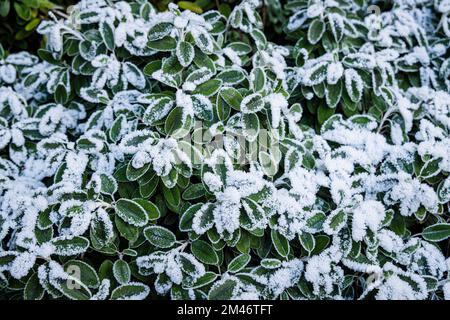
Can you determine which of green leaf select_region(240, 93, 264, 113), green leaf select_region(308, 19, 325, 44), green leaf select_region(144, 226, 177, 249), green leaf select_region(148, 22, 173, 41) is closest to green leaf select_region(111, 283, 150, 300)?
green leaf select_region(144, 226, 177, 249)

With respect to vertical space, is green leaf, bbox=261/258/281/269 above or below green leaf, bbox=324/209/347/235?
below

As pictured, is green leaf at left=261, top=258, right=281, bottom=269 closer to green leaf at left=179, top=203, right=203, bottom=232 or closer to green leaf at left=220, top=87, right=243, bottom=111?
green leaf at left=179, top=203, right=203, bottom=232

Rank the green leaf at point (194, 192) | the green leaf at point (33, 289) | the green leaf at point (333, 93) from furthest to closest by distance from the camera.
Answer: the green leaf at point (333, 93) < the green leaf at point (194, 192) < the green leaf at point (33, 289)

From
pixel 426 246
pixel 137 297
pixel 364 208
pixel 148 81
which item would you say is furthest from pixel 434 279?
pixel 148 81

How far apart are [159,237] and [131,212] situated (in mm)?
120

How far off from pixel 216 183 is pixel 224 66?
564 millimetres

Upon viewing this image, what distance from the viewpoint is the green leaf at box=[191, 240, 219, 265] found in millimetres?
1587

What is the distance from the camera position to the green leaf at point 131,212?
1.58 meters

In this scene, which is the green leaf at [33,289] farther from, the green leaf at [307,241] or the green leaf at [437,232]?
the green leaf at [437,232]

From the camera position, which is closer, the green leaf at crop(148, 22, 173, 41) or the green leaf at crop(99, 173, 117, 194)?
the green leaf at crop(99, 173, 117, 194)

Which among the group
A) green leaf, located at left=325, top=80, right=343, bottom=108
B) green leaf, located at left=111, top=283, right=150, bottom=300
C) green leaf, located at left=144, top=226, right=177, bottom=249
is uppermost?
green leaf, located at left=325, top=80, right=343, bottom=108

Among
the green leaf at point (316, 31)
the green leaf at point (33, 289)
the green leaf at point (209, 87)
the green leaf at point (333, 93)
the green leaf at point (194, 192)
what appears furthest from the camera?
the green leaf at point (316, 31)

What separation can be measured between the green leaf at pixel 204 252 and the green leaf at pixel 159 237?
0.07 m

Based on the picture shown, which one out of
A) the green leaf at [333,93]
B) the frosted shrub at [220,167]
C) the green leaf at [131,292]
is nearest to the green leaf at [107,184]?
the frosted shrub at [220,167]
